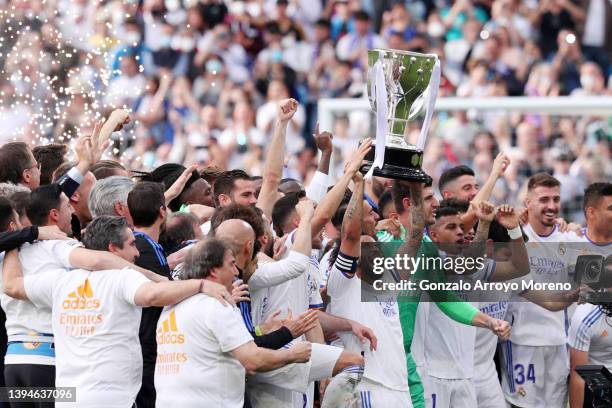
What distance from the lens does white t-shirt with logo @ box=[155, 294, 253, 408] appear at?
21.1 feet

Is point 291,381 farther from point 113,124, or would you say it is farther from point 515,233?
point 515,233

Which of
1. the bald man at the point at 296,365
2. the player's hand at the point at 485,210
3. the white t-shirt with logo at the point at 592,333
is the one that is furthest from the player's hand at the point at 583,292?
the bald man at the point at 296,365

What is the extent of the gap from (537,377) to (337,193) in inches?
103

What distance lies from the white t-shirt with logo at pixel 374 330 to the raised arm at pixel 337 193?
442 millimetres

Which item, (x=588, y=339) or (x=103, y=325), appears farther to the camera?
(x=588, y=339)

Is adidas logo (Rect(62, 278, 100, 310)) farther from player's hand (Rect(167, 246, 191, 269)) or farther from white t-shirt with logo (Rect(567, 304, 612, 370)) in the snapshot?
white t-shirt with logo (Rect(567, 304, 612, 370))

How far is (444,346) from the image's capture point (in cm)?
898

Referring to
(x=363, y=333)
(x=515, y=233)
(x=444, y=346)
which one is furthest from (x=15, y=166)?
(x=515, y=233)

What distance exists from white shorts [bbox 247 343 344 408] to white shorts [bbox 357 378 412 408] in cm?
70

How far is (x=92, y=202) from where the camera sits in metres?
7.76

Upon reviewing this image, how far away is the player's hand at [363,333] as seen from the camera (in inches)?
Answer: 316

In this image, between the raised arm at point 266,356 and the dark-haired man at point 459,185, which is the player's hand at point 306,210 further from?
the dark-haired man at point 459,185

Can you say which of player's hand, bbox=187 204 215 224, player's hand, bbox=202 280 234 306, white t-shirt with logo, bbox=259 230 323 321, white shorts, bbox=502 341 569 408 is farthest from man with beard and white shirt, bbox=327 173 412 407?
player's hand, bbox=202 280 234 306

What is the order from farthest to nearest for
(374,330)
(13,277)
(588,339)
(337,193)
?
(588,339), (374,330), (337,193), (13,277)
